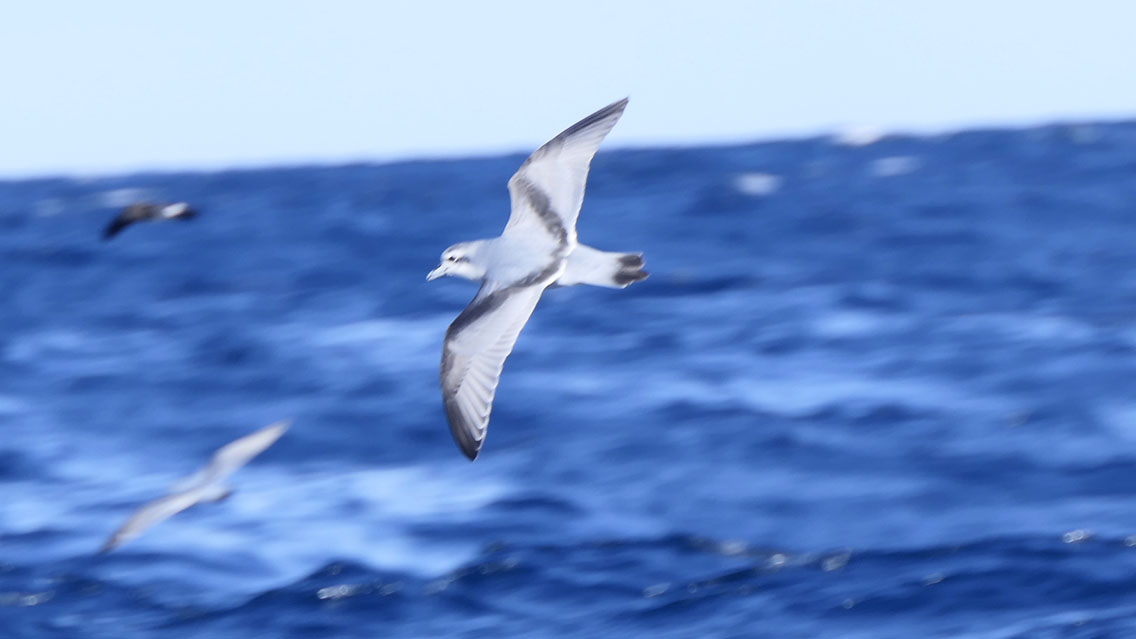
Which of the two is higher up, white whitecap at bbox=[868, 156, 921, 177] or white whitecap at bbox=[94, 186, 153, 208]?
white whitecap at bbox=[94, 186, 153, 208]

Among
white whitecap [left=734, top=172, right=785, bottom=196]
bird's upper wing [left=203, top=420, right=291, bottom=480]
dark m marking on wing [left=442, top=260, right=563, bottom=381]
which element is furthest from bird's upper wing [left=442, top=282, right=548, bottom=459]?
white whitecap [left=734, top=172, right=785, bottom=196]

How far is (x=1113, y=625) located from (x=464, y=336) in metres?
4.61

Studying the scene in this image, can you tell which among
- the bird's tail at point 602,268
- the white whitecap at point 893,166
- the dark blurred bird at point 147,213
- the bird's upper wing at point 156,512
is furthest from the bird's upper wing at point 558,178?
the white whitecap at point 893,166

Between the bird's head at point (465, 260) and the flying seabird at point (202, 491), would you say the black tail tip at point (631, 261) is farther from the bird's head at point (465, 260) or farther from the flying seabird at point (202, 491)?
the flying seabird at point (202, 491)

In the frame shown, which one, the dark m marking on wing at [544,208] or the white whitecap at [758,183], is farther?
the white whitecap at [758,183]

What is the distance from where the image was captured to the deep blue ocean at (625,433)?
37.8 feet

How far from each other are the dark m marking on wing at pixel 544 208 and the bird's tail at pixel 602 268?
0.13 m

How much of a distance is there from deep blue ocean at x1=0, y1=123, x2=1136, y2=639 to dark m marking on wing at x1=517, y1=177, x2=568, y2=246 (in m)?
3.22

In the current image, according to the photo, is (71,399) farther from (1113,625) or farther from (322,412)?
(1113,625)

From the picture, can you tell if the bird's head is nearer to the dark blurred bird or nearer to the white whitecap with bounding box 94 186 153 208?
the dark blurred bird

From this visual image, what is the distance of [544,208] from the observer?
9.00 metres

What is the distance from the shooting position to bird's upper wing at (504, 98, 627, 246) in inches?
351

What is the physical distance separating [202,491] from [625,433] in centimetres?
561

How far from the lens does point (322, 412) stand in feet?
56.2
